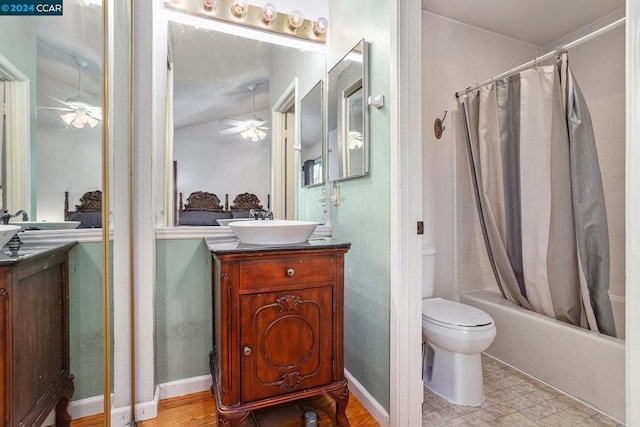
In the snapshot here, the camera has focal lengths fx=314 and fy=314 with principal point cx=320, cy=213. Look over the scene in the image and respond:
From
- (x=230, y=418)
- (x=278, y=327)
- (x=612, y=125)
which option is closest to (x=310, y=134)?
(x=278, y=327)

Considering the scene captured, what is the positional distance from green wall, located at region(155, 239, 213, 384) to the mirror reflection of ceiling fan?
2.97 ft

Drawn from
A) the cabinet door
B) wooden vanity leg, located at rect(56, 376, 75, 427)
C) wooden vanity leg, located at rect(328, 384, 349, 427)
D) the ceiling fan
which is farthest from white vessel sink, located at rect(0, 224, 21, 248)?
the ceiling fan

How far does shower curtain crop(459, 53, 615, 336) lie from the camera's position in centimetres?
179

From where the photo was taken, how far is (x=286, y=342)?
1.36m

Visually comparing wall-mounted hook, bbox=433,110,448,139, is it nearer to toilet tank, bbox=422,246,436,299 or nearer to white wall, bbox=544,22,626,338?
toilet tank, bbox=422,246,436,299

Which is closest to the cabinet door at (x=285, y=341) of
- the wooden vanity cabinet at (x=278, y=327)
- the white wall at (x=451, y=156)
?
the wooden vanity cabinet at (x=278, y=327)

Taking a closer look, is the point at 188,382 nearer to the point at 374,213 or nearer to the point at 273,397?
the point at 273,397

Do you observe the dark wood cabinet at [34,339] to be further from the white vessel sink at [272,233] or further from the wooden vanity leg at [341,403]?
the wooden vanity leg at [341,403]

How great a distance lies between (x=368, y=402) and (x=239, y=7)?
93.8 inches

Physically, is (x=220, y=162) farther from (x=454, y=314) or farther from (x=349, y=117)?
(x=454, y=314)

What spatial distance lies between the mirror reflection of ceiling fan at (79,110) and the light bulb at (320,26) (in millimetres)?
1586

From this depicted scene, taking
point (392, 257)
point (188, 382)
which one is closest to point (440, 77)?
point (392, 257)

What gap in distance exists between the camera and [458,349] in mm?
1652

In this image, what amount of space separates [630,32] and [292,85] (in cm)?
166
